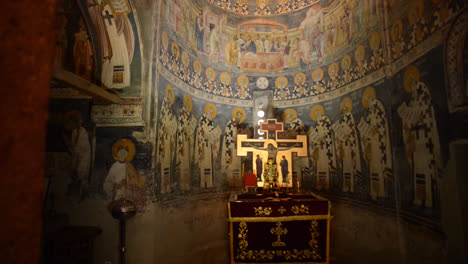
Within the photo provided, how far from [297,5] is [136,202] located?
6.27 meters

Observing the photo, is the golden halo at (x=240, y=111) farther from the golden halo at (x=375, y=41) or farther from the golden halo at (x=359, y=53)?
the golden halo at (x=375, y=41)

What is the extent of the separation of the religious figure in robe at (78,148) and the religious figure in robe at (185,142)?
5.48 ft

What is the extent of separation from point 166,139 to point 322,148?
3702 mm

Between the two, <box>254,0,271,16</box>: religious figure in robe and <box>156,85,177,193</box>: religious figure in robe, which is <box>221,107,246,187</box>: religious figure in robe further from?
<box>254,0,271,16</box>: religious figure in robe

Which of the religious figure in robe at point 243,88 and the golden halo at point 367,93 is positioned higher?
the religious figure in robe at point 243,88

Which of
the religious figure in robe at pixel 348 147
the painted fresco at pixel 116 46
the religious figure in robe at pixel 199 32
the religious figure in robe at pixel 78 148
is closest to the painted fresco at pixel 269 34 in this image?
the religious figure in robe at pixel 199 32

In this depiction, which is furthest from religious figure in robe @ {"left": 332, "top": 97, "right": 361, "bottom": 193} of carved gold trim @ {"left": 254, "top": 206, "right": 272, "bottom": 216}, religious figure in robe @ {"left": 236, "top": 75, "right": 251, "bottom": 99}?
religious figure in robe @ {"left": 236, "top": 75, "right": 251, "bottom": 99}

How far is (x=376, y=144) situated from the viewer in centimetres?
461

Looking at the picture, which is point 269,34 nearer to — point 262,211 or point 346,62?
point 346,62

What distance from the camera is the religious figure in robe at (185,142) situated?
510cm

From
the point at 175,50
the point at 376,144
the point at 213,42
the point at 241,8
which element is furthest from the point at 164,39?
the point at 376,144

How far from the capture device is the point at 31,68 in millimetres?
897

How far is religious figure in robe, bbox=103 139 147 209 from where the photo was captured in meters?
3.87

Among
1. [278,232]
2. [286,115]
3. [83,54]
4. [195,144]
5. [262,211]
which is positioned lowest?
[278,232]
